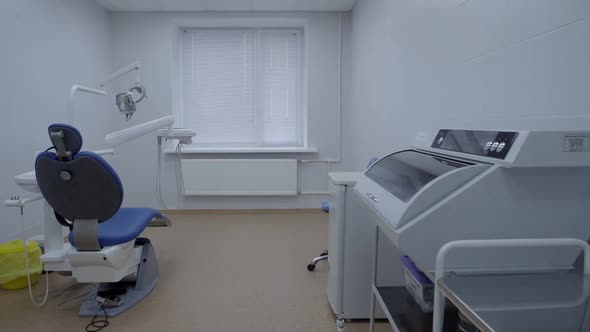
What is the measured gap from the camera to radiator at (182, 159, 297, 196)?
3930mm

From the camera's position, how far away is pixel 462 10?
5.03ft

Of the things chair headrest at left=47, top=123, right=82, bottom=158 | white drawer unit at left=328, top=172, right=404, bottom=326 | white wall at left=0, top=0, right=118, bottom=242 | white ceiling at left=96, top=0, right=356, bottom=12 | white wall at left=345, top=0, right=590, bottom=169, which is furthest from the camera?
white ceiling at left=96, top=0, right=356, bottom=12

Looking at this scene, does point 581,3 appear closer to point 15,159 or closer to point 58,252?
point 58,252

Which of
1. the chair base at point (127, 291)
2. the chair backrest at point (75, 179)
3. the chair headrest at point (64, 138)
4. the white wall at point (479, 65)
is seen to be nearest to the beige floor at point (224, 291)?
the chair base at point (127, 291)

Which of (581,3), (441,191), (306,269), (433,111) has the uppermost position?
(581,3)

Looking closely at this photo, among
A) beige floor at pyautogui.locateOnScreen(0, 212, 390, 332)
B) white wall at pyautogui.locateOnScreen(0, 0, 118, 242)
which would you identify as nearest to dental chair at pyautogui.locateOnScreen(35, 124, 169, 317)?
beige floor at pyautogui.locateOnScreen(0, 212, 390, 332)

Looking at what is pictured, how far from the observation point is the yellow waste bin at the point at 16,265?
2094 mm

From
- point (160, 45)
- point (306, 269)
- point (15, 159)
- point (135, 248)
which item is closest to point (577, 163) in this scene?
point (306, 269)

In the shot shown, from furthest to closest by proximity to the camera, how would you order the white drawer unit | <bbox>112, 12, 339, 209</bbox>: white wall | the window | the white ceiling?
the window → <bbox>112, 12, 339, 209</bbox>: white wall → the white ceiling → the white drawer unit

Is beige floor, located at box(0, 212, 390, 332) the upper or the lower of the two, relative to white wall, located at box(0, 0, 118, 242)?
lower

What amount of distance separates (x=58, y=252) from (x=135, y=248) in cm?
43

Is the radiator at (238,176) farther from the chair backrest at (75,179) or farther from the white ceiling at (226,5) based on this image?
the chair backrest at (75,179)

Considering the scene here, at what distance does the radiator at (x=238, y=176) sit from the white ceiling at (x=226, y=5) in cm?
189

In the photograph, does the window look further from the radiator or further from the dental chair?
the dental chair
